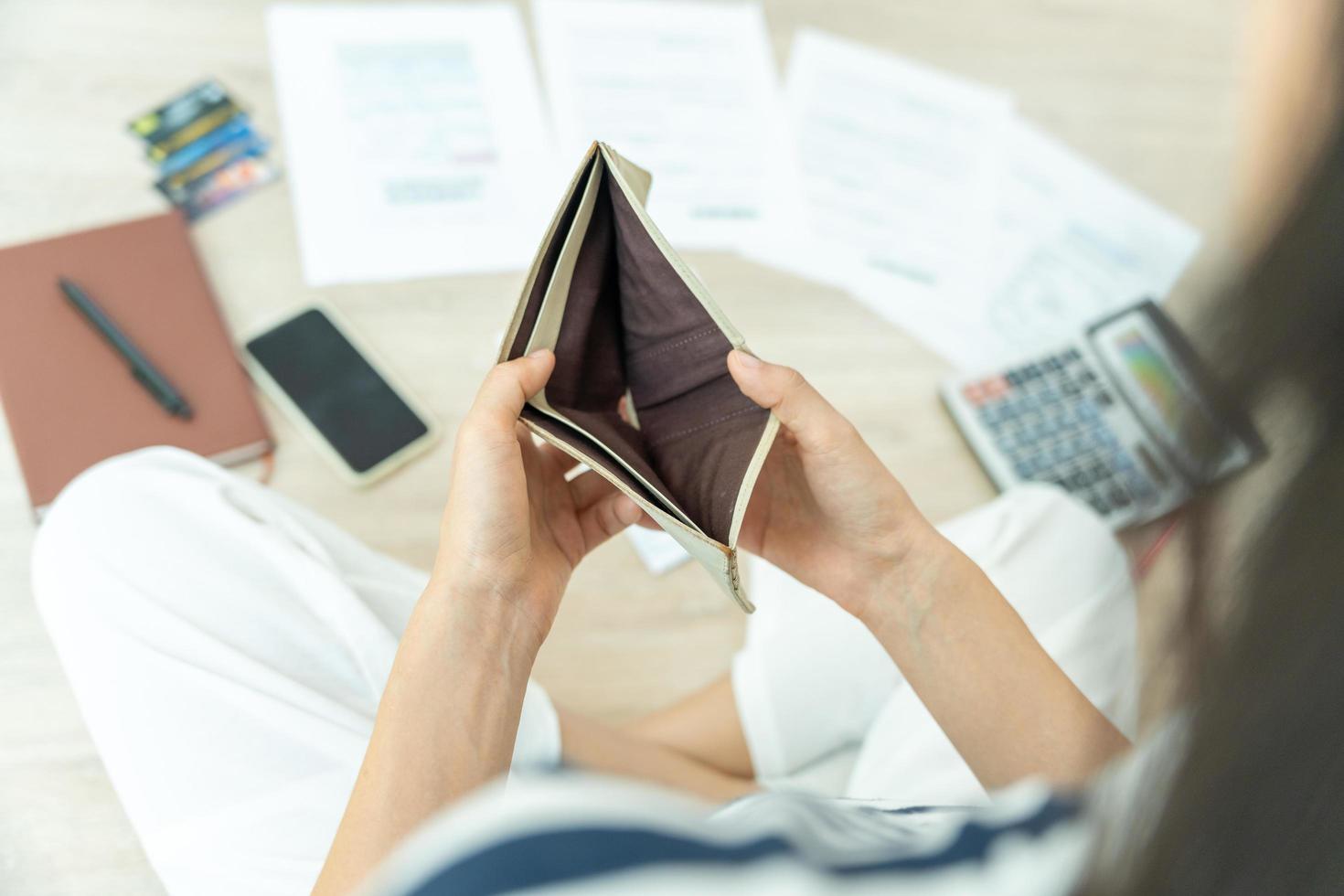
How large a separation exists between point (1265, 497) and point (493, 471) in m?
0.40

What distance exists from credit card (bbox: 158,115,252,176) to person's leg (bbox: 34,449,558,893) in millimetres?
414

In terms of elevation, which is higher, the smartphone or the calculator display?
the smartphone

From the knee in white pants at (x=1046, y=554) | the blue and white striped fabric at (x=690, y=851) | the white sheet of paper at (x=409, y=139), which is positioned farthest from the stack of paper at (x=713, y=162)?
the blue and white striped fabric at (x=690, y=851)

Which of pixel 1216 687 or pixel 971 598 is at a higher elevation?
pixel 1216 687

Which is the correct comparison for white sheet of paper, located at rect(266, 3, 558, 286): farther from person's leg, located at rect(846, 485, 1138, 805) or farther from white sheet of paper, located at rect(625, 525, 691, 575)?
person's leg, located at rect(846, 485, 1138, 805)

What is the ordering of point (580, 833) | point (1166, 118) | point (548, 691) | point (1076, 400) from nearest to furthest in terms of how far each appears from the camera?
1. point (580, 833)
2. point (548, 691)
3. point (1076, 400)
4. point (1166, 118)

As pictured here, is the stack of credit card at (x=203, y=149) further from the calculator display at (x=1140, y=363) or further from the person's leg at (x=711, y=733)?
the calculator display at (x=1140, y=363)

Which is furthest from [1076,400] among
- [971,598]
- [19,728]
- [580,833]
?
[19,728]

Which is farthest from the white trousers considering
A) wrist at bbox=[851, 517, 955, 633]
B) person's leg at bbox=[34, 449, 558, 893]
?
wrist at bbox=[851, 517, 955, 633]

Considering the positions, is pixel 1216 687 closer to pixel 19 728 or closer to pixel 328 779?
pixel 328 779

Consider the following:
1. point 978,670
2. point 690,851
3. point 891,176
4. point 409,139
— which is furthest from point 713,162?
point 690,851

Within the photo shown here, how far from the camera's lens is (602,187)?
556 mm

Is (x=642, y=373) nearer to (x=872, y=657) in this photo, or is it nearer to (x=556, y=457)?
(x=556, y=457)

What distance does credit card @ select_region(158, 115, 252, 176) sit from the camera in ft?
3.19
